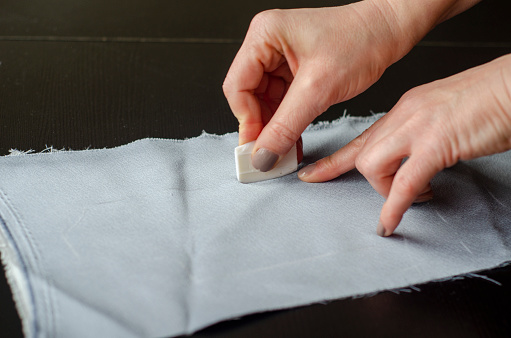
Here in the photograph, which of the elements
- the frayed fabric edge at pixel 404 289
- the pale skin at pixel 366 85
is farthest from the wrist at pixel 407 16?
the frayed fabric edge at pixel 404 289

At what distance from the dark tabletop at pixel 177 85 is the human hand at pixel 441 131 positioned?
0.50ft

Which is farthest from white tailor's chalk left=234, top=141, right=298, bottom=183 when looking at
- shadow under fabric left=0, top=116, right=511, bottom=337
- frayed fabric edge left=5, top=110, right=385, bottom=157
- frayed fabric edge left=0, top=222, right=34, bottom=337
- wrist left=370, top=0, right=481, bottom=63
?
frayed fabric edge left=0, top=222, right=34, bottom=337

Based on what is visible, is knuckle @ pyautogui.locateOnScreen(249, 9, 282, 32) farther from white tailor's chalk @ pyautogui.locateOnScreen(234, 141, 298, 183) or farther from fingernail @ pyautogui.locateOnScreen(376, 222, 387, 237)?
fingernail @ pyautogui.locateOnScreen(376, 222, 387, 237)

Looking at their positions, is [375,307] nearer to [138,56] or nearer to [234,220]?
[234,220]

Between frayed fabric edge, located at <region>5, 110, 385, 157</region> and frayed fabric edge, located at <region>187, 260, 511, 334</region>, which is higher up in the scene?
frayed fabric edge, located at <region>5, 110, 385, 157</region>

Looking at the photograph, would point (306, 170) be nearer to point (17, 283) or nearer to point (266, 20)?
point (266, 20)

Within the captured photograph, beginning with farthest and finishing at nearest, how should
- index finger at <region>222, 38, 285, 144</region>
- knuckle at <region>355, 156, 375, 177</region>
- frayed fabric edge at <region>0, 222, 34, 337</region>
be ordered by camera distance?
index finger at <region>222, 38, 285, 144</region> < knuckle at <region>355, 156, 375, 177</region> < frayed fabric edge at <region>0, 222, 34, 337</region>

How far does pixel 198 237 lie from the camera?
0.73 m

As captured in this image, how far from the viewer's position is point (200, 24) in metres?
1.34

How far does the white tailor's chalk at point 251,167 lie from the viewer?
0.83 m

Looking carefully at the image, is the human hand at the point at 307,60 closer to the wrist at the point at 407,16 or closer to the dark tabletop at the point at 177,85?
the wrist at the point at 407,16

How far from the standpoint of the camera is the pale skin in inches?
25.8

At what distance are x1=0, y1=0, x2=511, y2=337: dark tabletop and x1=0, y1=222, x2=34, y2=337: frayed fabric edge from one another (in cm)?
1

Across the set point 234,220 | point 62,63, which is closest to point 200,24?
point 62,63
